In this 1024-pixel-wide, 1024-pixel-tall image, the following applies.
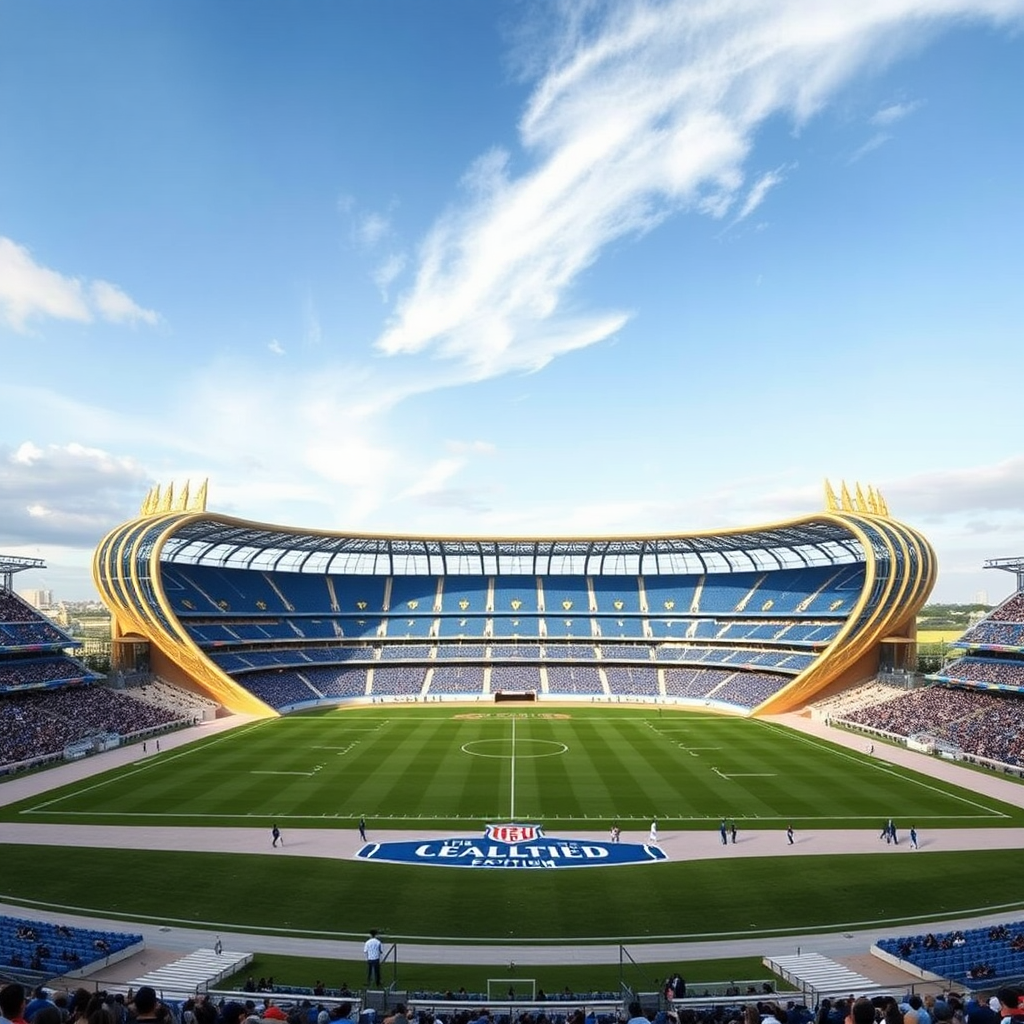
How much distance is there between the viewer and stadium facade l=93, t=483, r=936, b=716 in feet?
232

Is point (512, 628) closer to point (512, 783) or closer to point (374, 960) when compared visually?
point (512, 783)

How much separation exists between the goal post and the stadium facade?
55.1m

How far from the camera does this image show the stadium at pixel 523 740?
27.4 meters

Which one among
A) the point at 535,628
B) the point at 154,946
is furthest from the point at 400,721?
the point at 154,946

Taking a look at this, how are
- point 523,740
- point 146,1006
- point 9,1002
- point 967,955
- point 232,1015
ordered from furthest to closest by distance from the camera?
point 523,740
point 967,955
point 232,1015
point 146,1006
point 9,1002

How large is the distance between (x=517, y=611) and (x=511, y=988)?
250 feet

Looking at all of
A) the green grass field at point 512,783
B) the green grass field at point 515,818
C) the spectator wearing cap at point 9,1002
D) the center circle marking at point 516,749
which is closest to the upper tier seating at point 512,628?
the green grass field at point 515,818

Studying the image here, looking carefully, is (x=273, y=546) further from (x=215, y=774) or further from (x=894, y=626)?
(x=894, y=626)

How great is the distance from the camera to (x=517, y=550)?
95.8m

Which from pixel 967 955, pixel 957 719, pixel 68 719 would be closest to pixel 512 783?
pixel 967 955

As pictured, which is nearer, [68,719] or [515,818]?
[515,818]

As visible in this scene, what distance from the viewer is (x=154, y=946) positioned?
23.7 m

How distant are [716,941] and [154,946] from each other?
56.6 ft

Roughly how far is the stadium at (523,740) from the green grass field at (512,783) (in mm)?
286
